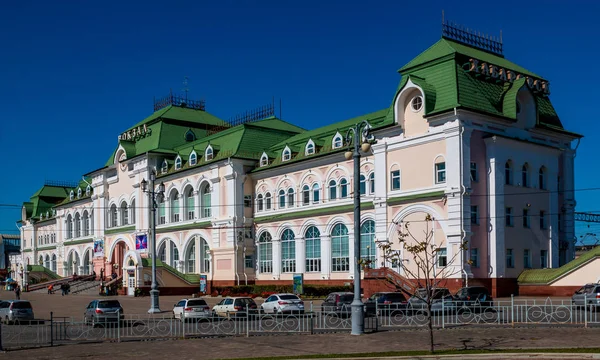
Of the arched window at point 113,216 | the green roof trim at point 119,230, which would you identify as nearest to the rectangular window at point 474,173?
the green roof trim at point 119,230

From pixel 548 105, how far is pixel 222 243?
3080cm

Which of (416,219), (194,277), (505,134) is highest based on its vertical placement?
(505,134)

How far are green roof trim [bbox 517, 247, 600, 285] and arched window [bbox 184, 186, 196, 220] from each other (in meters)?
35.1

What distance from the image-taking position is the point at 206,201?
71.6 metres

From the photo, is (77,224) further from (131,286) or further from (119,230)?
(131,286)

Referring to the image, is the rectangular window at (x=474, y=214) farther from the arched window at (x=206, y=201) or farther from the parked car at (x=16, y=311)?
the arched window at (x=206, y=201)

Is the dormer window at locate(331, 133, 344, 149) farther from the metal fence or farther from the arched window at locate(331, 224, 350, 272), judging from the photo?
the metal fence

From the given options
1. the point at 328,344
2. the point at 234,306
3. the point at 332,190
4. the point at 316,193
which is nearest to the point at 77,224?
the point at 316,193

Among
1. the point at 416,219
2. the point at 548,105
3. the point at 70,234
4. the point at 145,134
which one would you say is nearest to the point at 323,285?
the point at 416,219

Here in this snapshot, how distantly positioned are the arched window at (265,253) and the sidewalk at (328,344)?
38509 mm

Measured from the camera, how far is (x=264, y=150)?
69562mm

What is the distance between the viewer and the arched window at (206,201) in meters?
70.9

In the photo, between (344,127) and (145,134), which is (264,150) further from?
(145,134)

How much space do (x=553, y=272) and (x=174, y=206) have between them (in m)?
41.0
